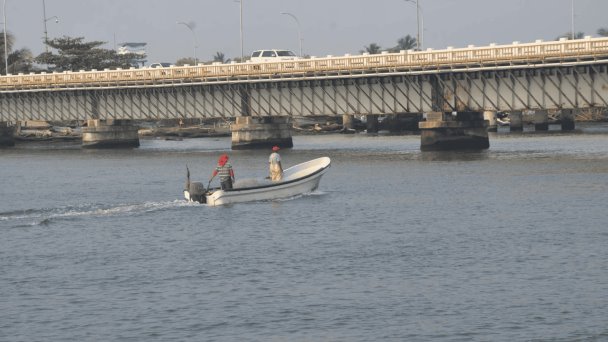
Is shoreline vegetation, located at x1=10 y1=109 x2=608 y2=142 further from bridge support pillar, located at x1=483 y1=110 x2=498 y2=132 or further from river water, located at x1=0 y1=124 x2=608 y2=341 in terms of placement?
river water, located at x1=0 y1=124 x2=608 y2=341

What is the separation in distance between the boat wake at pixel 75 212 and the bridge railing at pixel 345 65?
36.7m

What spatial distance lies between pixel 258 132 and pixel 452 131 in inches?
899

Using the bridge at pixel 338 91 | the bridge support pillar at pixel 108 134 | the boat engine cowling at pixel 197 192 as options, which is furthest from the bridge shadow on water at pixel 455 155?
the bridge support pillar at pixel 108 134

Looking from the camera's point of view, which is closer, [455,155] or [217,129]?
[455,155]

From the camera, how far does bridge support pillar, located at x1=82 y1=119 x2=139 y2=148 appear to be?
126875mm

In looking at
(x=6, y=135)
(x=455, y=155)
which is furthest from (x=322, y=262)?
(x=6, y=135)

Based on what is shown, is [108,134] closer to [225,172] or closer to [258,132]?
[258,132]

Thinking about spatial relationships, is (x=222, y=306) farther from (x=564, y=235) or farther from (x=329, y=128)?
(x=329, y=128)

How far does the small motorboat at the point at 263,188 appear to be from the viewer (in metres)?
55.8

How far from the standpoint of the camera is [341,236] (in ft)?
152

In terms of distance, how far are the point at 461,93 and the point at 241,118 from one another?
25.8m

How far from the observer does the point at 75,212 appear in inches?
2184

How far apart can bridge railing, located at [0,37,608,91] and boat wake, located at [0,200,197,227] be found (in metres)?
36.7

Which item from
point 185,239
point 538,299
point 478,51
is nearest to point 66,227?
point 185,239
